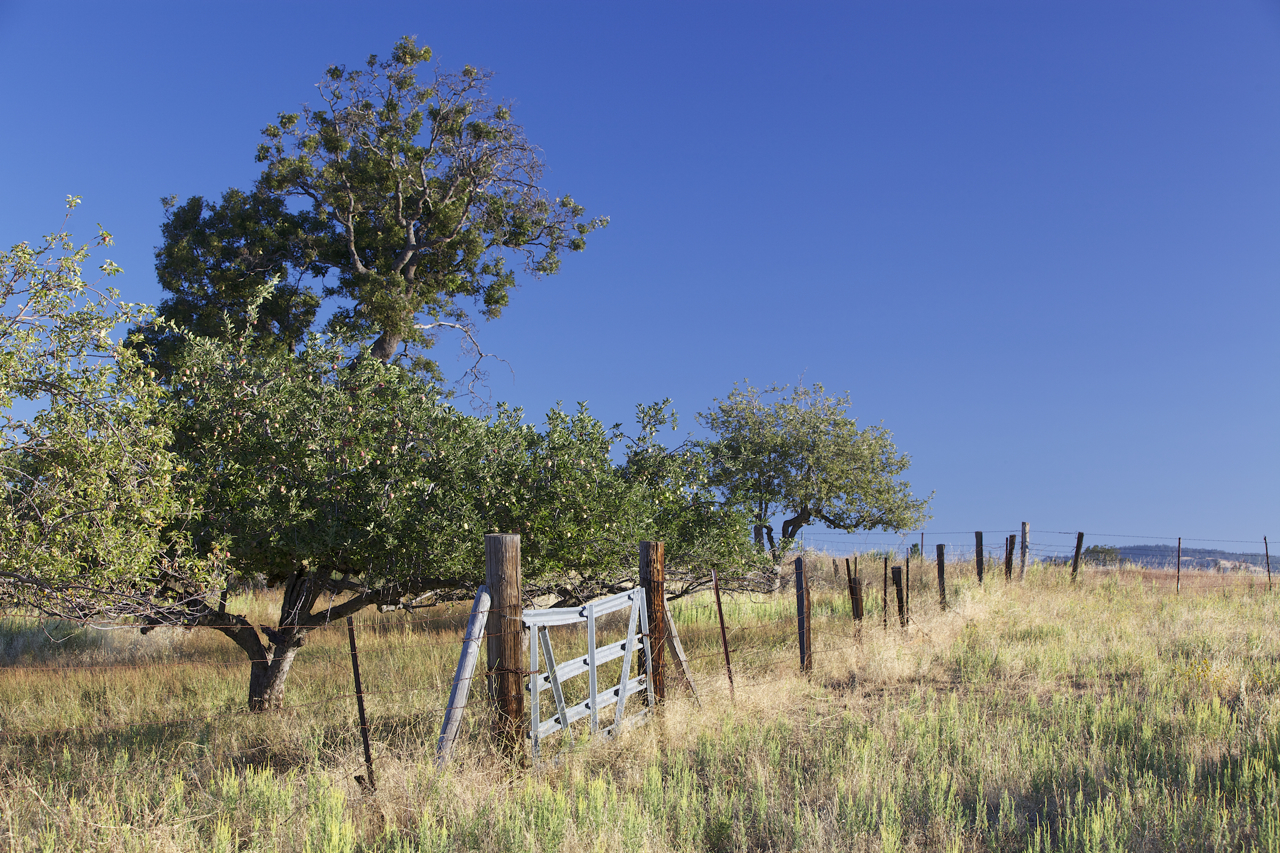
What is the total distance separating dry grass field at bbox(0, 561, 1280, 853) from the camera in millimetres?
5754

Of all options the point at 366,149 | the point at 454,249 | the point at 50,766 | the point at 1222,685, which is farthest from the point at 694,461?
the point at 366,149

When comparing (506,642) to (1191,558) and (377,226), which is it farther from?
(1191,558)

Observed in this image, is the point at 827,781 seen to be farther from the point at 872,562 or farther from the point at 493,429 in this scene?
the point at 872,562

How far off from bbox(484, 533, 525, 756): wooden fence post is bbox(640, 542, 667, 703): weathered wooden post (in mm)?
2618

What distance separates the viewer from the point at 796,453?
1125 inches

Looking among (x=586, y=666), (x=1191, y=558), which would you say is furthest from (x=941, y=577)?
(x=1191, y=558)

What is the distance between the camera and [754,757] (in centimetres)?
735

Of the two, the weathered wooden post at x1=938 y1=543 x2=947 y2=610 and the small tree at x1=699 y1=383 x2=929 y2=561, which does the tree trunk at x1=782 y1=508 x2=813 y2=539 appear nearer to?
the small tree at x1=699 y1=383 x2=929 y2=561

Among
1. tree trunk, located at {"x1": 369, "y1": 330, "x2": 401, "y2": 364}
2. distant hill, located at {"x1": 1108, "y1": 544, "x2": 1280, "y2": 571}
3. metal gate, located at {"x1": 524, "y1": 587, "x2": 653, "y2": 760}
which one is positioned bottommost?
distant hill, located at {"x1": 1108, "y1": 544, "x2": 1280, "y2": 571}

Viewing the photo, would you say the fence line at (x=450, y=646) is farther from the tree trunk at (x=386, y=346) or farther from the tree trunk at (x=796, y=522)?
the tree trunk at (x=386, y=346)

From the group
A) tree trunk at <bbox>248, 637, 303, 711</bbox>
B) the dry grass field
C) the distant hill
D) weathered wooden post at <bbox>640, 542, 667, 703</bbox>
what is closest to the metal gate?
weathered wooden post at <bbox>640, 542, 667, 703</bbox>

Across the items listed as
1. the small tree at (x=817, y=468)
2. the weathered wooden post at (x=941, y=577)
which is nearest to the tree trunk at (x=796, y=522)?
the small tree at (x=817, y=468)

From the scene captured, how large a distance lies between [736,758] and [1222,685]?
6.96 metres

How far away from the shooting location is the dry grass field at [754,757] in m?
5.75
